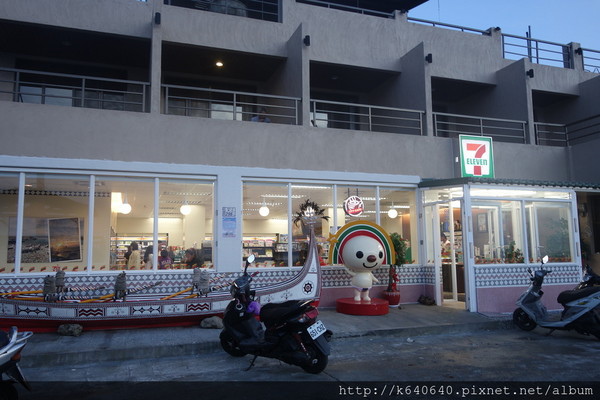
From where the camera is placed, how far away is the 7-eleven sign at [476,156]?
42.9 feet

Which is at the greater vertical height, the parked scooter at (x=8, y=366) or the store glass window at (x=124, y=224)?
the store glass window at (x=124, y=224)

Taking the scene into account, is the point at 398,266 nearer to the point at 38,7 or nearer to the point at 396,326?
the point at 396,326

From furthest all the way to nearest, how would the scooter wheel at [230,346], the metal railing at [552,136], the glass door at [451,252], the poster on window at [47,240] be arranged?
1. the metal railing at [552,136]
2. the glass door at [451,252]
3. the poster on window at [47,240]
4. the scooter wheel at [230,346]

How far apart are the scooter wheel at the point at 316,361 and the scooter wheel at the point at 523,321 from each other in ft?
18.1

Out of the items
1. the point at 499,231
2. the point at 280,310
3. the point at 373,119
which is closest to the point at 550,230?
the point at 499,231

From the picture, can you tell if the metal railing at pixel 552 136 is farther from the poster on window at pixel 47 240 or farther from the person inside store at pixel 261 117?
the poster on window at pixel 47 240

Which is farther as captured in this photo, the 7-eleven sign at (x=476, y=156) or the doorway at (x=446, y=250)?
the 7-eleven sign at (x=476, y=156)

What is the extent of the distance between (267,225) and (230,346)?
4.71m

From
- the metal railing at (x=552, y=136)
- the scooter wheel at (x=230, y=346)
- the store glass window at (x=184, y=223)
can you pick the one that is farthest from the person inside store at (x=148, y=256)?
the metal railing at (x=552, y=136)

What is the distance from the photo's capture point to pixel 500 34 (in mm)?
16359

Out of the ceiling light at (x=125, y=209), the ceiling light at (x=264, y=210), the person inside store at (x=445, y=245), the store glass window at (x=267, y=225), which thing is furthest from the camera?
the person inside store at (x=445, y=245)

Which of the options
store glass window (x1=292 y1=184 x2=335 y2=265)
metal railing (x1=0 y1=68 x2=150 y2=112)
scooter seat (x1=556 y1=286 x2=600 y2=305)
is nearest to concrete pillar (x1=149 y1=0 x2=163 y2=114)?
metal railing (x1=0 y1=68 x2=150 y2=112)
